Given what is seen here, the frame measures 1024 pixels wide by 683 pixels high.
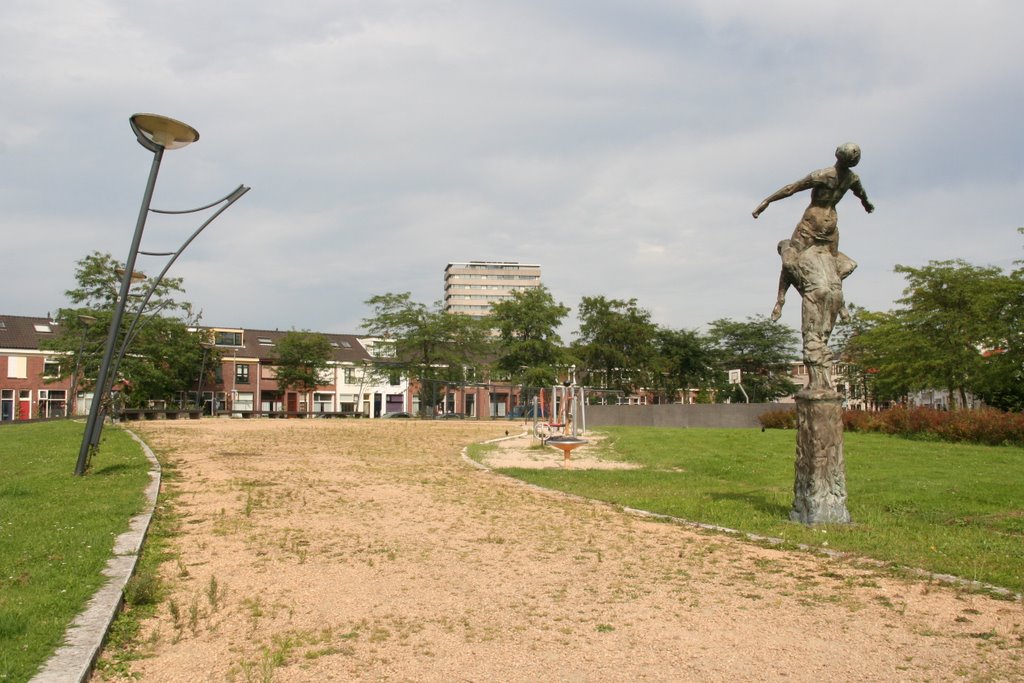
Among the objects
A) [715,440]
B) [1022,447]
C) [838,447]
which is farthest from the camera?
[715,440]

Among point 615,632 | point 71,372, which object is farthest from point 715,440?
point 71,372

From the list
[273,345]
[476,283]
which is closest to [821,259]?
[273,345]

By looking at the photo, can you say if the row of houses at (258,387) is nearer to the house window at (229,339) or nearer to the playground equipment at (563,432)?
the house window at (229,339)

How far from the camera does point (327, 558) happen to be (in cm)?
690

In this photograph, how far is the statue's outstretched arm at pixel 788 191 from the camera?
911cm

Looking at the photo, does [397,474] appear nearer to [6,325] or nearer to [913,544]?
[913,544]

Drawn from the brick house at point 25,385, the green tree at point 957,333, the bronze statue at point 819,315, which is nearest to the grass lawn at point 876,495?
the bronze statue at point 819,315

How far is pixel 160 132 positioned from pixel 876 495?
11.4 m

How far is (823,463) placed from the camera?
8.52 m

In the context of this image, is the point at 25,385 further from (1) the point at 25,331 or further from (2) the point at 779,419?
(2) the point at 779,419

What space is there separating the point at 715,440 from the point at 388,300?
38439 millimetres

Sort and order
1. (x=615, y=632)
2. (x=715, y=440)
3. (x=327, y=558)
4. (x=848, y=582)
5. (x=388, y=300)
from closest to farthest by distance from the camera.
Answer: (x=615, y=632)
(x=848, y=582)
(x=327, y=558)
(x=715, y=440)
(x=388, y=300)

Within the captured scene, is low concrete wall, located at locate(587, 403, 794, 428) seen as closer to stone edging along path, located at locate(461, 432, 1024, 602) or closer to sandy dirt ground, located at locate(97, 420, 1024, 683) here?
stone edging along path, located at locate(461, 432, 1024, 602)

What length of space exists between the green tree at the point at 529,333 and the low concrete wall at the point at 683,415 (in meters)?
16.6
